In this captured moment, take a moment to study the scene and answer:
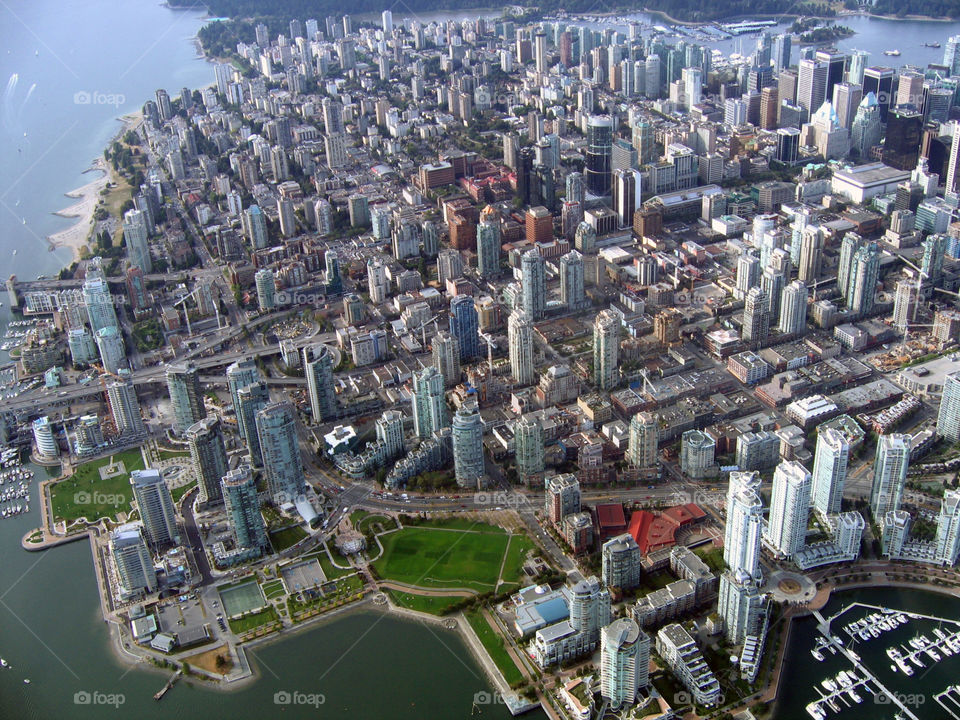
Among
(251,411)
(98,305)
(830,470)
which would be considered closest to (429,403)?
(251,411)

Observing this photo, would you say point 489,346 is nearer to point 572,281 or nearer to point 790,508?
point 572,281

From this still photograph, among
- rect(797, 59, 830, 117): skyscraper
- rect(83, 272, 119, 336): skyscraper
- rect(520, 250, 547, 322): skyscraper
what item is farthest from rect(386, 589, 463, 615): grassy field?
rect(797, 59, 830, 117): skyscraper

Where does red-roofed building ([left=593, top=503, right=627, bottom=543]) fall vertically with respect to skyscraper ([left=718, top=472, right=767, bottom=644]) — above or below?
below

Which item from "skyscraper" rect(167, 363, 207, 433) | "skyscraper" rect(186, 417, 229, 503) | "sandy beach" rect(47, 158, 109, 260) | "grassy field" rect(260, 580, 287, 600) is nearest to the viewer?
"grassy field" rect(260, 580, 287, 600)

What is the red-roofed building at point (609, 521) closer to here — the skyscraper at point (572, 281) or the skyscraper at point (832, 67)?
the skyscraper at point (572, 281)

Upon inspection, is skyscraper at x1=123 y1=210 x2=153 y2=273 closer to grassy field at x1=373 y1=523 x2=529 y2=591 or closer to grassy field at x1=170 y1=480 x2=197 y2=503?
grassy field at x1=170 y1=480 x2=197 y2=503

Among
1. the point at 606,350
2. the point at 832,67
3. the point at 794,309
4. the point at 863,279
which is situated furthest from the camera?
the point at 832,67

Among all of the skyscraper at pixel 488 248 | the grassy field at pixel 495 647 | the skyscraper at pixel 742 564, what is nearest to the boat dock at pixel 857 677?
the skyscraper at pixel 742 564

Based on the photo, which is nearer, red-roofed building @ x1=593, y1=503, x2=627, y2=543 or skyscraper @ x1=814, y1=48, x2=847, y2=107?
red-roofed building @ x1=593, y1=503, x2=627, y2=543
